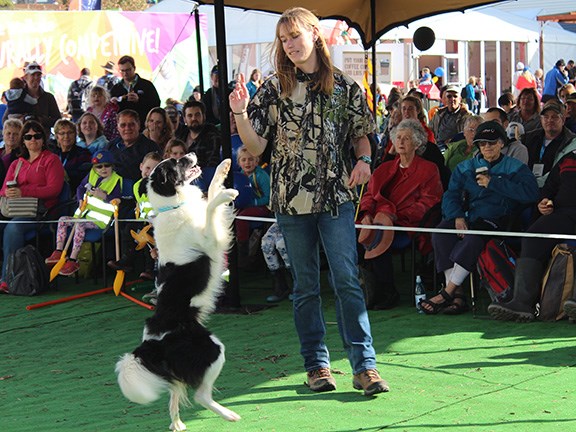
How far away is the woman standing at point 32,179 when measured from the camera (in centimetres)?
861

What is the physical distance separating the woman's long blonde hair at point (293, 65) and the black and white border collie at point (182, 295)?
70cm

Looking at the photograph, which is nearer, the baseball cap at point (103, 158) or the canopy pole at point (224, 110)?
the canopy pole at point (224, 110)

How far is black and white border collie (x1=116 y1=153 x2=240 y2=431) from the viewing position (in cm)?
418

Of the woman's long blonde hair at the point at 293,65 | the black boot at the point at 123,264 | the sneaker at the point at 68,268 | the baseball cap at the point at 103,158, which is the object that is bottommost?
the sneaker at the point at 68,268

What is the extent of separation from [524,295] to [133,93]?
6231 millimetres

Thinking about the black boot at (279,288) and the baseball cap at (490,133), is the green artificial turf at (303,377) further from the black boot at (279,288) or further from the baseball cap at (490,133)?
the baseball cap at (490,133)

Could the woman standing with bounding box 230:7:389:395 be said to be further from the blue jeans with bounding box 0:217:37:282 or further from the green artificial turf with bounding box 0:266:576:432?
the blue jeans with bounding box 0:217:37:282

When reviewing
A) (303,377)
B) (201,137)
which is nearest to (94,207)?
(201,137)

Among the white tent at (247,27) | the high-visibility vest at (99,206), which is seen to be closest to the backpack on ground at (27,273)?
the high-visibility vest at (99,206)

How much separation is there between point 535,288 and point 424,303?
2.69 feet

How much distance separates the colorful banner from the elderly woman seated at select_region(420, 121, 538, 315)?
1276 centimetres

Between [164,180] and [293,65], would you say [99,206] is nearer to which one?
[164,180]

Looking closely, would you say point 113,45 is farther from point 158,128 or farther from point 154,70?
point 158,128

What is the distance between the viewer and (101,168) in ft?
27.7
